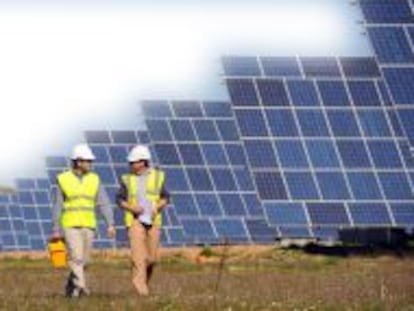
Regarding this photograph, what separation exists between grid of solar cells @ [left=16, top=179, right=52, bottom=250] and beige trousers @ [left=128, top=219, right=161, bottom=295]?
52.3m

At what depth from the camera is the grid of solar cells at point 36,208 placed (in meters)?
70.1

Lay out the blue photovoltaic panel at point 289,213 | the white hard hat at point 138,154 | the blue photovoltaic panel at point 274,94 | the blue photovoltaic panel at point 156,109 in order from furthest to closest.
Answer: the blue photovoltaic panel at point 156,109 < the blue photovoltaic panel at point 274,94 < the blue photovoltaic panel at point 289,213 < the white hard hat at point 138,154

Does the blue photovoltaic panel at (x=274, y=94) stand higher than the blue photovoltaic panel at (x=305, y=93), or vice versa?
the blue photovoltaic panel at (x=274, y=94)

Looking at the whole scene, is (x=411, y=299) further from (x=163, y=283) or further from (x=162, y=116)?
(x=162, y=116)

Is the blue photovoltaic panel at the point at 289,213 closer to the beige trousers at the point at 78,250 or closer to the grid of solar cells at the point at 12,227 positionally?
the beige trousers at the point at 78,250

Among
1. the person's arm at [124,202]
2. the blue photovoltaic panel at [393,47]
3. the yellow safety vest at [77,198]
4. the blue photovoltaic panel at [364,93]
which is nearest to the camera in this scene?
the person's arm at [124,202]

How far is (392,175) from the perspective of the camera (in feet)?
127

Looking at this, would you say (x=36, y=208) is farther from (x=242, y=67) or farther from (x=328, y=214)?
(x=328, y=214)

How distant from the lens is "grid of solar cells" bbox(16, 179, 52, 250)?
70.1 m

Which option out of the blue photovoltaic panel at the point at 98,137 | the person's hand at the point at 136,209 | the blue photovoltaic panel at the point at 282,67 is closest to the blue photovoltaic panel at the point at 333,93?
the blue photovoltaic panel at the point at 282,67

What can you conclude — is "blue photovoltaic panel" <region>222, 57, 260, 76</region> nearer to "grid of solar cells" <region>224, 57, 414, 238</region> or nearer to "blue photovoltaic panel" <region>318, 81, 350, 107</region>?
"grid of solar cells" <region>224, 57, 414, 238</region>

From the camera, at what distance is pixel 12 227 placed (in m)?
74.6

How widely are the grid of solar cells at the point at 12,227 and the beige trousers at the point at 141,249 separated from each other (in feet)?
180

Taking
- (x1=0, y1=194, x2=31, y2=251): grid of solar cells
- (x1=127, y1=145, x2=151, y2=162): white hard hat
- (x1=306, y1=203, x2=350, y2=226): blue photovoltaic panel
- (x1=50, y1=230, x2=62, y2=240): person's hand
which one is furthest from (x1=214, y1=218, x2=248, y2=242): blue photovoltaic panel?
(x1=127, y1=145, x2=151, y2=162): white hard hat
